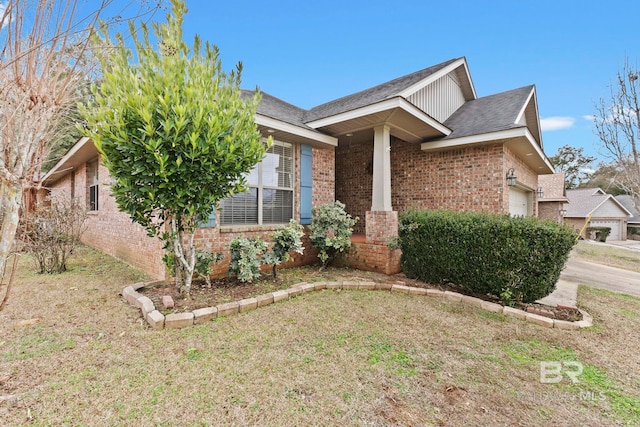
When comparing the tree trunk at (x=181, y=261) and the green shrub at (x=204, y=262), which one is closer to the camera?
the tree trunk at (x=181, y=261)

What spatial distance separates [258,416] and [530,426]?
1.96 meters

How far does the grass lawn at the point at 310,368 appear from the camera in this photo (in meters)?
1.94

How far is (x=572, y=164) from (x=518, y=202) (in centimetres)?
4225

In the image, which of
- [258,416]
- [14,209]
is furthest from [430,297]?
[14,209]

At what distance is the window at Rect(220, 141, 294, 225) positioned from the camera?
569cm

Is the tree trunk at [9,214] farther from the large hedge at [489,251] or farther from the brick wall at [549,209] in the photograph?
the brick wall at [549,209]

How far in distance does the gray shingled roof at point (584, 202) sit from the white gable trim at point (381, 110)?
2968 centimetres

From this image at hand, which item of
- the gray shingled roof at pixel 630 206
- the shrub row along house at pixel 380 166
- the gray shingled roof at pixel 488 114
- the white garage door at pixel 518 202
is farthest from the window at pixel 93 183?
the gray shingled roof at pixel 630 206

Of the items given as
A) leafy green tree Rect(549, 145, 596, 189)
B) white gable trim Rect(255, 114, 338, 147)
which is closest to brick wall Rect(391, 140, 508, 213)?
white gable trim Rect(255, 114, 338, 147)

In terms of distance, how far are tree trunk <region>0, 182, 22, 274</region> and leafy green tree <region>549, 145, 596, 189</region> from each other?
166ft

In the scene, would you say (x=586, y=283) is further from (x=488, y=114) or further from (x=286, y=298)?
(x=286, y=298)

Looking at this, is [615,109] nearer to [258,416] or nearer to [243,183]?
[243,183]

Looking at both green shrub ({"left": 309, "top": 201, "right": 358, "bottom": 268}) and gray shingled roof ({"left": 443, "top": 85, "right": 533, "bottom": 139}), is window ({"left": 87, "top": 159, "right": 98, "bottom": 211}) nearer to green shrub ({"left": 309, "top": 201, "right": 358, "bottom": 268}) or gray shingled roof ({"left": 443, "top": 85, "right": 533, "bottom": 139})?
green shrub ({"left": 309, "top": 201, "right": 358, "bottom": 268})

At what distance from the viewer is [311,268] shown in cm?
637
